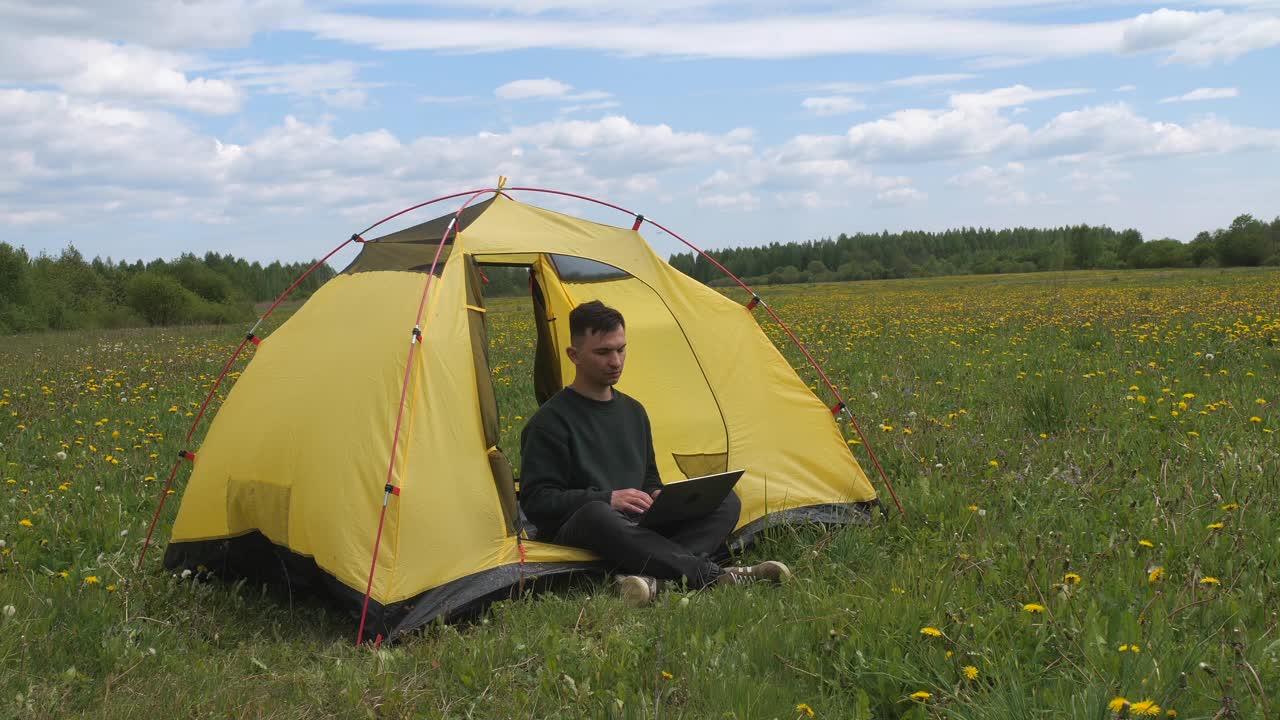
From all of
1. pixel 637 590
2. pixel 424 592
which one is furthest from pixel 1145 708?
pixel 424 592

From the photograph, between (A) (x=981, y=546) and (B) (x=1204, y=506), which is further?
(B) (x=1204, y=506)

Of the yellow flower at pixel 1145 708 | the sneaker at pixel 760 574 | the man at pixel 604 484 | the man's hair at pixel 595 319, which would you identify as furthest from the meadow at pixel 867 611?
the man's hair at pixel 595 319

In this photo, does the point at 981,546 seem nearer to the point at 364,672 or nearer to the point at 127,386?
the point at 364,672

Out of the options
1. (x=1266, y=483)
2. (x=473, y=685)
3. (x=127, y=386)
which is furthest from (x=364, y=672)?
(x=127, y=386)

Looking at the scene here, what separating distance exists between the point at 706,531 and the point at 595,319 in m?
1.28

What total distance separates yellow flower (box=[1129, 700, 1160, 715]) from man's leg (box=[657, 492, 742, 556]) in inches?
106

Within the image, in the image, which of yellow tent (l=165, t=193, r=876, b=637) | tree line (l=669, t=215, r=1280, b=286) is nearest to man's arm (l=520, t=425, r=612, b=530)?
yellow tent (l=165, t=193, r=876, b=637)

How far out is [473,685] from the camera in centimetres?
384

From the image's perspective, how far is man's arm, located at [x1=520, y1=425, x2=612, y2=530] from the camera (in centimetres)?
532

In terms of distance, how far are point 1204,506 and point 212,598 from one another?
5.11 m

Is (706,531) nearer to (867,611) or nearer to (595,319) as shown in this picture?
(595,319)

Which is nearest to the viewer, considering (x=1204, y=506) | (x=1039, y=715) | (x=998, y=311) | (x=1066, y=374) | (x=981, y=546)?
(x=1039, y=715)

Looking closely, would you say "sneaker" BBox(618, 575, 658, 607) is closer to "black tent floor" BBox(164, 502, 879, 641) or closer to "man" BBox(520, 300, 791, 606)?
"man" BBox(520, 300, 791, 606)

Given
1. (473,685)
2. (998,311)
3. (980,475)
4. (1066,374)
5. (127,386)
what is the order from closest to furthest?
(473,685) → (980,475) → (1066,374) → (127,386) → (998,311)
